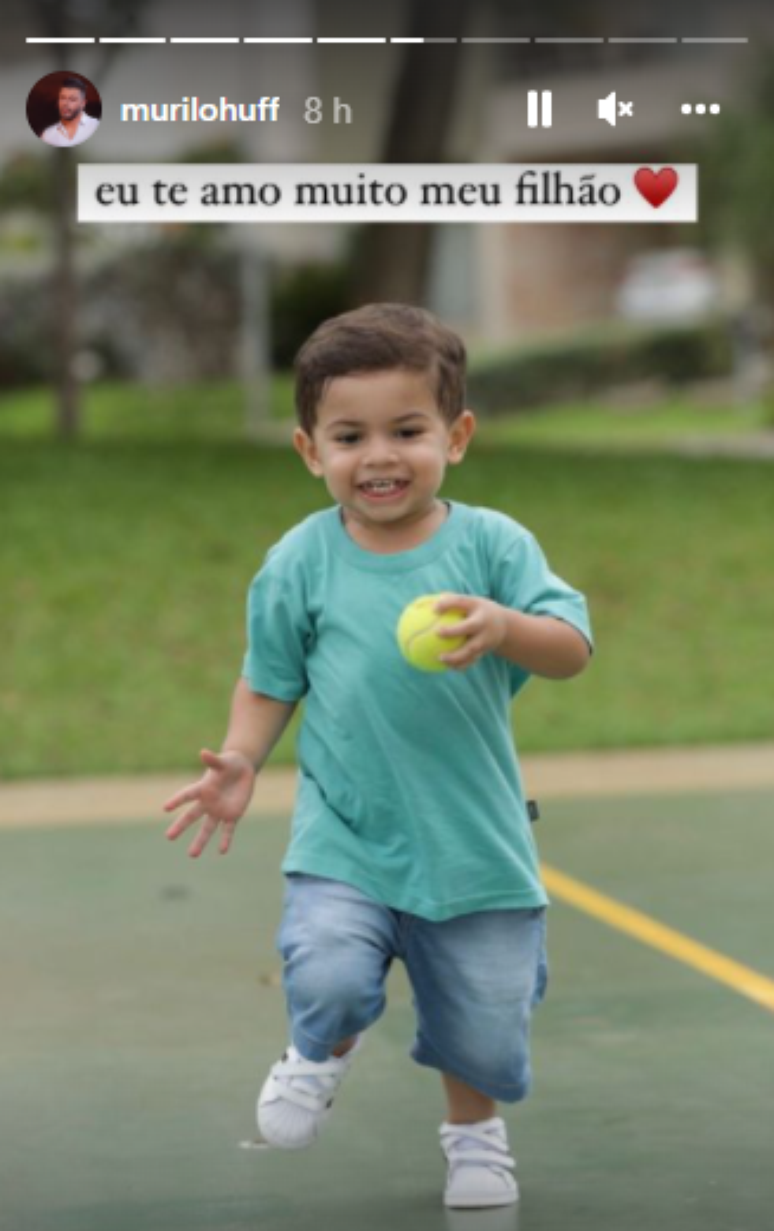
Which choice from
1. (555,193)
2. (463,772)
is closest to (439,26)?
(555,193)

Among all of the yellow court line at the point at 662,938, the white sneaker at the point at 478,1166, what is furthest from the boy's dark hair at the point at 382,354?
the yellow court line at the point at 662,938

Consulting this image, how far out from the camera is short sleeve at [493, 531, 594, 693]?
454 centimetres

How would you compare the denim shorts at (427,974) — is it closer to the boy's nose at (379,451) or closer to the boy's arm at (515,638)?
the boy's arm at (515,638)

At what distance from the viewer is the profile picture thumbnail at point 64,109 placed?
909 cm

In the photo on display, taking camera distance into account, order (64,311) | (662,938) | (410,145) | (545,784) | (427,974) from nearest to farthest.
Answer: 1. (427,974)
2. (662,938)
3. (545,784)
4. (64,311)
5. (410,145)

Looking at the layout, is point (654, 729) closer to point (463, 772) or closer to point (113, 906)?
point (113, 906)

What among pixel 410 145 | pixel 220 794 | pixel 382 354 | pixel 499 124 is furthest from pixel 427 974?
pixel 499 124

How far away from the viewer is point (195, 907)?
759 cm

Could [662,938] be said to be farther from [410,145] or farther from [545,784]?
Result: [410,145]

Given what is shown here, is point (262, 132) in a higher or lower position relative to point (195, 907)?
higher

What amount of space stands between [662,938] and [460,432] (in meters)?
2.68

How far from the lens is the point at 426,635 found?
4270 millimetres

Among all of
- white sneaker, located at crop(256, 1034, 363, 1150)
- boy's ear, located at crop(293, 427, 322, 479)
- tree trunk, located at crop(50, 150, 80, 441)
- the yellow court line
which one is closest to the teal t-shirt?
boy's ear, located at crop(293, 427, 322, 479)

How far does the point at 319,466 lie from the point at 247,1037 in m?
1.83
